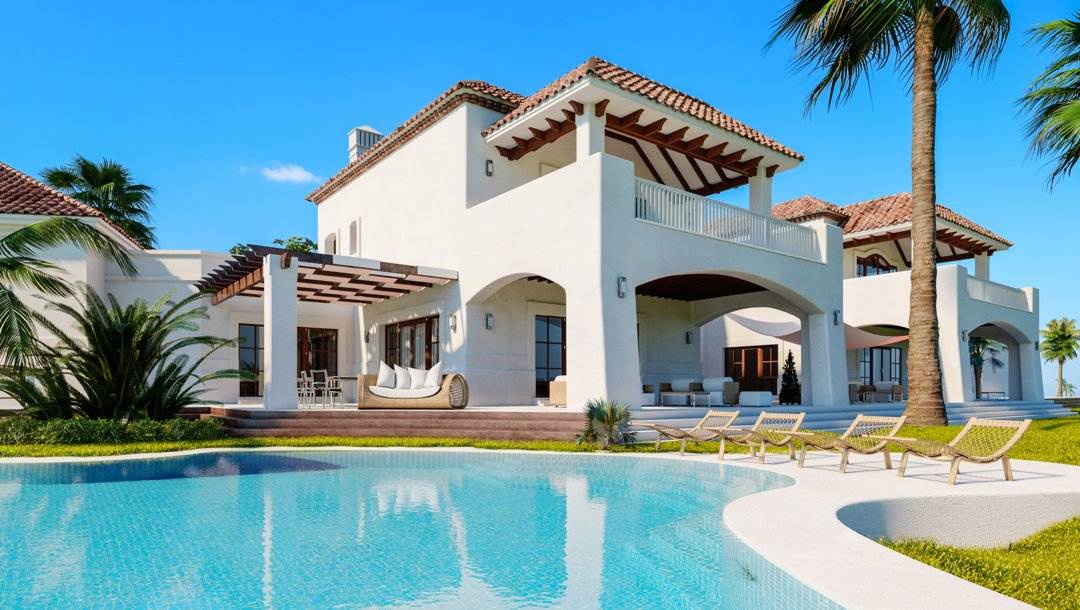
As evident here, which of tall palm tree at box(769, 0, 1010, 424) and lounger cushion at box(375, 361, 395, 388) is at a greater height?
tall palm tree at box(769, 0, 1010, 424)

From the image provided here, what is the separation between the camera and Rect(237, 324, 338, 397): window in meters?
23.1

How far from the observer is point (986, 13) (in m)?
15.9

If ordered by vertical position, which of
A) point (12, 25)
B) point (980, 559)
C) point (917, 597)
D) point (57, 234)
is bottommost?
point (980, 559)

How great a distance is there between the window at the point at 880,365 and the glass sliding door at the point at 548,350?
1482 cm

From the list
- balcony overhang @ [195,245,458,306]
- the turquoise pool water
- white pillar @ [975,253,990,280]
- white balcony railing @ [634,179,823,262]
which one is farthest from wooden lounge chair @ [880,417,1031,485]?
white pillar @ [975,253,990,280]

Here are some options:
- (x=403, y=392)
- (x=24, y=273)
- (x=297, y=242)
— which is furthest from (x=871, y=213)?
(x=297, y=242)

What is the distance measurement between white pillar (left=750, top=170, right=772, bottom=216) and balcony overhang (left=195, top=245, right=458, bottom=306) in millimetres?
8436

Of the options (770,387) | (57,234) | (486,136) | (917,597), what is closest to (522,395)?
(486,136)

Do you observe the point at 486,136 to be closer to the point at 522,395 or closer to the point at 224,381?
the point at 522,395

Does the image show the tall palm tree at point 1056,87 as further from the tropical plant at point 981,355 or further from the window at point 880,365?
the tropical plant at point 981,355

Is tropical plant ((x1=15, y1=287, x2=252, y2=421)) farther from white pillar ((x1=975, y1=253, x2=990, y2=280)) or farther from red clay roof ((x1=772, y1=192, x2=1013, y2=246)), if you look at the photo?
white pillar ((x1=975, y1=253, x2=990, y2=280))

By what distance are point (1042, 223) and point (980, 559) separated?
12.9 meters

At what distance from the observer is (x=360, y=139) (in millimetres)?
27422

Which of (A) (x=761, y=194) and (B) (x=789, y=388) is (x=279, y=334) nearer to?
(A) (x=761, y=194)
